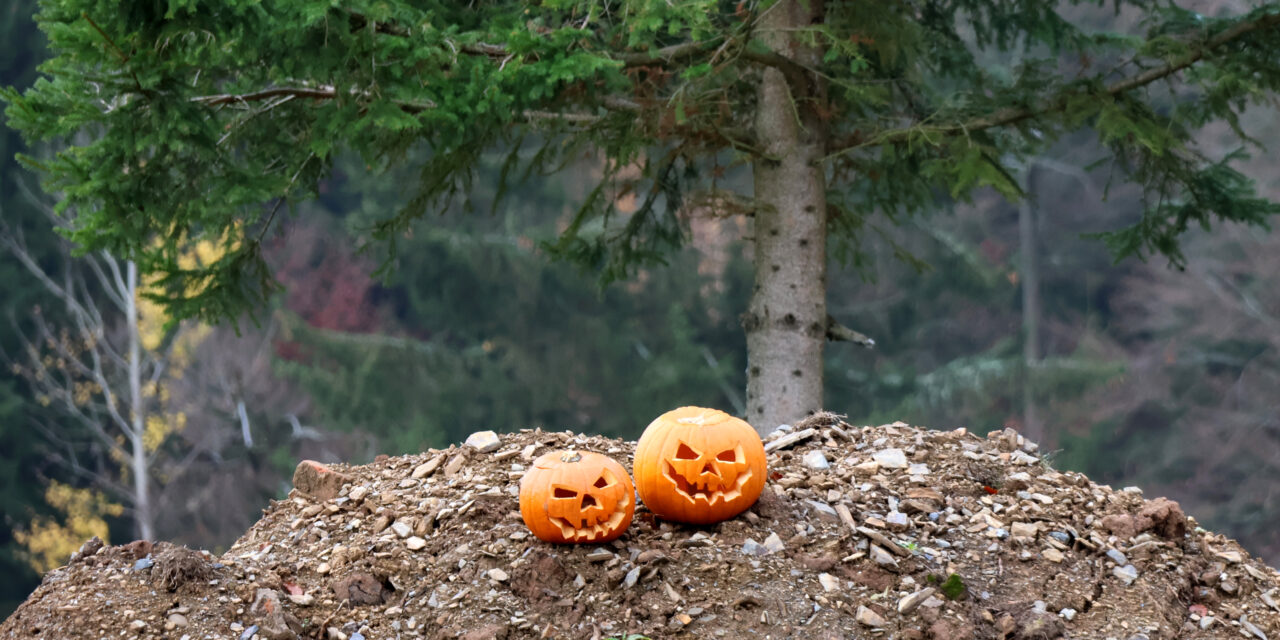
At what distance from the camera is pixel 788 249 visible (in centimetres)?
635

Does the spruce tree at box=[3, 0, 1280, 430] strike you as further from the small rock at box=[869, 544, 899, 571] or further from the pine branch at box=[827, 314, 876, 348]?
the small rock at box=[869, 544, 899, 571]

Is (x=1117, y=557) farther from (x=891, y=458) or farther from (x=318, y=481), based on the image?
(x=318, y=481)

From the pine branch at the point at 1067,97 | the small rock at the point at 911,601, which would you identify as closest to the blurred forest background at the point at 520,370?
the pine branch at the point at 1067,97

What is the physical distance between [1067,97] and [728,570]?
3.79 metres

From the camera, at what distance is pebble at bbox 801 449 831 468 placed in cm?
407

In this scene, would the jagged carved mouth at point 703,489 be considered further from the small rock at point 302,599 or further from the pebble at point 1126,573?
the pebble at point 1126,573

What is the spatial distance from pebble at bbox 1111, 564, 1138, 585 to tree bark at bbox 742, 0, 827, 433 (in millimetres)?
2835

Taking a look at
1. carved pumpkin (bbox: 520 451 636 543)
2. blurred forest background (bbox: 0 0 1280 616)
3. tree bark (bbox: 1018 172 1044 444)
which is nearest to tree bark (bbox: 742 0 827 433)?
carved pumpkin (bbox: 520 451 636 543)

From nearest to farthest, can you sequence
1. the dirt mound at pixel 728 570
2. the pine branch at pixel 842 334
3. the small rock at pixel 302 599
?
the dirt mound at pixel 728 570 < the small rock at pixel 302 599 < the pine branch at pixel 842 334

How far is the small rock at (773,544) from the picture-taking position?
342 centimetres

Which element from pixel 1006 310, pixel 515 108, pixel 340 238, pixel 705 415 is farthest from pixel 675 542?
pixel 1006 310

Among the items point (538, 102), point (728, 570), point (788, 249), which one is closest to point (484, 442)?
point (728, 570)

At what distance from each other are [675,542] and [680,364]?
12932 mm

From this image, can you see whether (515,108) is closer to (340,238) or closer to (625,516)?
(625,516)
